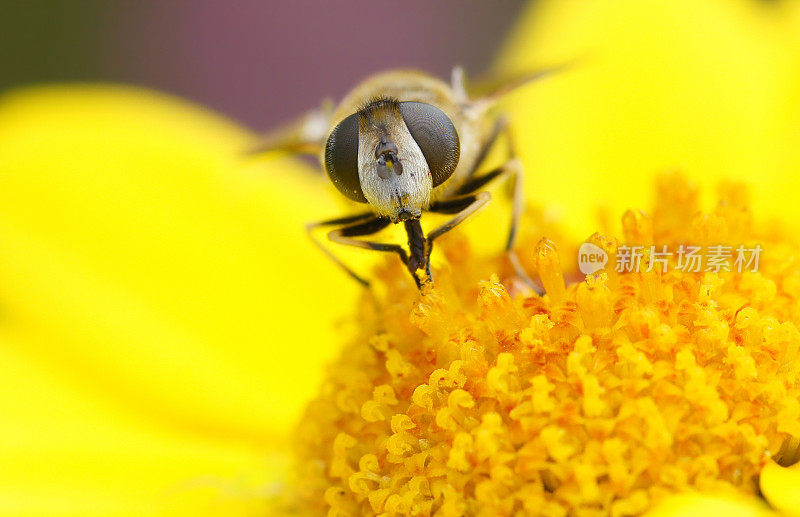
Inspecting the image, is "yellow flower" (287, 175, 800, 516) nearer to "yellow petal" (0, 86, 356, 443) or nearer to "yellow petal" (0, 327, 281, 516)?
"yellow petal" (0, 327, 281, 516)

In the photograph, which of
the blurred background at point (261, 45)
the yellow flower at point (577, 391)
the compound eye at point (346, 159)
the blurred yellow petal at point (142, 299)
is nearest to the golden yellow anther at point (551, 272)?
the yellow flower at point (577, 391)

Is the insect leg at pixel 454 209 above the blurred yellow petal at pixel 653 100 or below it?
below

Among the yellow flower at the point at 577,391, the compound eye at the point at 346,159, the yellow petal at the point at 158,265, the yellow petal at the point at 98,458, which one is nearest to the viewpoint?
the yellow flower at the point at 577,391

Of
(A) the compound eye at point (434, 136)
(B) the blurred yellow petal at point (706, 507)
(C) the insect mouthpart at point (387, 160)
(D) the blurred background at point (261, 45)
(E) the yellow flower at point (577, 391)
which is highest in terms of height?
(D) the blurred background at point (261, 45)

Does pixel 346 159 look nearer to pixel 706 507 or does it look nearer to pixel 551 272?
pixel 551 272

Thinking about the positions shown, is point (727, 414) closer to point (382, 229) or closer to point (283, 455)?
point (382, 229)

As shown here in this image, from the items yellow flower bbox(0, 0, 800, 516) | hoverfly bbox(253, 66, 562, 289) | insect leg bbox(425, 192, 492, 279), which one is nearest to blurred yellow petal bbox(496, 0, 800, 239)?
yellow flower bbox(0, 0, 800, 516)

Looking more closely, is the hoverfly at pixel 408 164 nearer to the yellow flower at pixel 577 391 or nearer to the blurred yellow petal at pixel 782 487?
the yellow flower at pixel 577 391
